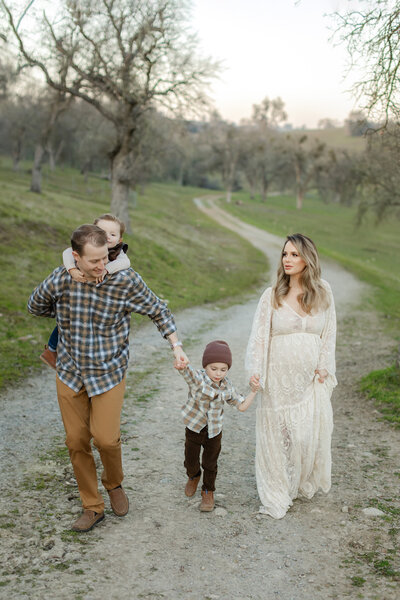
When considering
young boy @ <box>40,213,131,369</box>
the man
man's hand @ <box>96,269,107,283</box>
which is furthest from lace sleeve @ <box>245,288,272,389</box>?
man's hand @ <box>96,269,107,283</box>

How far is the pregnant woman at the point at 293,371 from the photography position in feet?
14.9

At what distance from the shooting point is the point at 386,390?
7.92m

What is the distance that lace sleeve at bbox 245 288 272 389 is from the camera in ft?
14.9

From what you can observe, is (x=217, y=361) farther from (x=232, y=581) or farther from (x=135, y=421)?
(x=135, y=421)

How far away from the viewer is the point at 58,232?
58.5ft

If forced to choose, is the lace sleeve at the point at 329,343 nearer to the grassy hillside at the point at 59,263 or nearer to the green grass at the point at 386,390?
the green grass at the point at 386,390

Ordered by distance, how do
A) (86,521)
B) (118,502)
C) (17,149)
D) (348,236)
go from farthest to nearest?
(17,149), (348,236), (118,502), (86,521)

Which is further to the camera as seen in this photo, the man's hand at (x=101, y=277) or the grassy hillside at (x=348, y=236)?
the grassy hillside at (x=348, y=236)

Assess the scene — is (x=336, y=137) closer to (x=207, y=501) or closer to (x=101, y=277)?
(x=207, y=501)

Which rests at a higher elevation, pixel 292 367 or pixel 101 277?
pixel 101 277

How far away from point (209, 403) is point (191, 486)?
881mm

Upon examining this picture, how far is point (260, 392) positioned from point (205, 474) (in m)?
0.84

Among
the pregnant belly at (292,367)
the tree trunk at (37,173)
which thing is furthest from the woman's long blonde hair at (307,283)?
the tree trunk at (37,173)

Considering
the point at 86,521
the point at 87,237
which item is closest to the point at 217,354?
the point at 87,237
